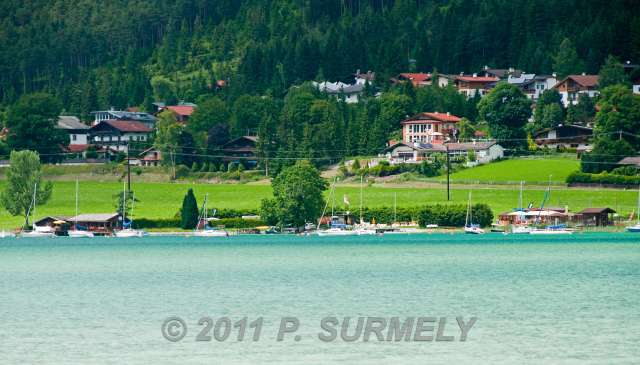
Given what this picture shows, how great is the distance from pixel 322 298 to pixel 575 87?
144 metres

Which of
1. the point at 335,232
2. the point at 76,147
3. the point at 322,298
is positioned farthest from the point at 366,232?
the point at 76,147

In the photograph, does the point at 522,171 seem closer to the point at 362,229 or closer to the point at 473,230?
the point at 362,229

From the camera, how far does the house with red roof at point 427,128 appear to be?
178000 mm

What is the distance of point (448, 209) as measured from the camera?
123 metres

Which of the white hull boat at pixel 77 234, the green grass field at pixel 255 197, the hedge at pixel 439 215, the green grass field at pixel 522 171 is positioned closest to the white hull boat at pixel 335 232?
the hedge at pixel 439 215

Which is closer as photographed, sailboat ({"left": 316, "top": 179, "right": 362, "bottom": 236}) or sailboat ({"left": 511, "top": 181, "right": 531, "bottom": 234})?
sailboat ({"left": 511, "top": 181, "right": 531, "bottom": 234})

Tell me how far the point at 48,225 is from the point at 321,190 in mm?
25893

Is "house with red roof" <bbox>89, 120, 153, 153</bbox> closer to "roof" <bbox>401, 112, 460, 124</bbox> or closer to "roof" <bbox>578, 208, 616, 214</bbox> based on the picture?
"roof" <bbox>401, 112, 460, 124</bbox>

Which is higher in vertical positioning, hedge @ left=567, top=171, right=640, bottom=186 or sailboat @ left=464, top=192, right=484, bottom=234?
hedge @ left=567, top=171, right=640, bottom=186

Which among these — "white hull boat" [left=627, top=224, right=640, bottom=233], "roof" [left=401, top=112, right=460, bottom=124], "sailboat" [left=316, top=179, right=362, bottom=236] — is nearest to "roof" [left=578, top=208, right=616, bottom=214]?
"white hull boat" [left=627, top=224, right=640, bottom=233]

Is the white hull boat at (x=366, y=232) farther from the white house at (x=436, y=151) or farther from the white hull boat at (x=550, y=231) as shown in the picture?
the white house at (x=436, y=151)

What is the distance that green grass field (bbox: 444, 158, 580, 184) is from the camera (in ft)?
459

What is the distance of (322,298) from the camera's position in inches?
2340

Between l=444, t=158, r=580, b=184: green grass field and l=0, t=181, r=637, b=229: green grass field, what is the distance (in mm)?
4785
